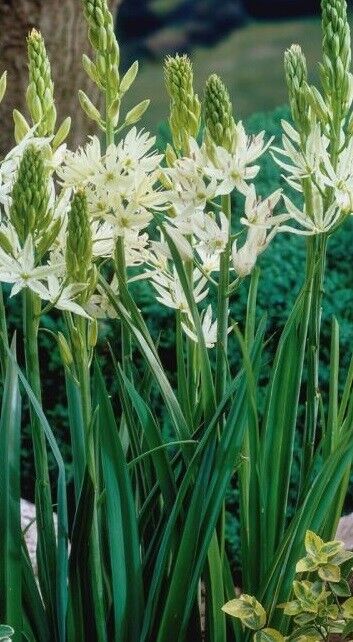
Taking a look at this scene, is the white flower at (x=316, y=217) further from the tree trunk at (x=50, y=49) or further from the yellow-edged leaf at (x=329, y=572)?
the tree trunk at (x=50, y=49)

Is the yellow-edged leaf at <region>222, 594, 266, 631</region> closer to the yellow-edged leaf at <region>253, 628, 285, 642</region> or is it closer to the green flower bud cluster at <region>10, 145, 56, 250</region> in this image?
the yellow-edged leaf at <region>253, 628, 285, 642</region>

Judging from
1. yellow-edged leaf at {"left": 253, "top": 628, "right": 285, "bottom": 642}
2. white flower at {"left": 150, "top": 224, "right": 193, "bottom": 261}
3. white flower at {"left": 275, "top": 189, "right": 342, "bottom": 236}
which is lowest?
yellow-edged leaf at {"left": 253, "top": 628, "right": 285, "bottom": 642}

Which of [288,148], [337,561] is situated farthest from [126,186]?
[337,561]

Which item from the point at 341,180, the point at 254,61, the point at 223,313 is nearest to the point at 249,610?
the point at 223,313

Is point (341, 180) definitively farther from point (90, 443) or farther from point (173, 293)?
point (90, 443)

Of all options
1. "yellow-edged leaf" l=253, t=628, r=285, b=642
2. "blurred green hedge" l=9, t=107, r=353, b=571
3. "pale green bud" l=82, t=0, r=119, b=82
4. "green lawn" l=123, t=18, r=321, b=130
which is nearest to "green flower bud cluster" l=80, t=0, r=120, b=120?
"pale green bud" l=82, t=0, r=119, b=82
